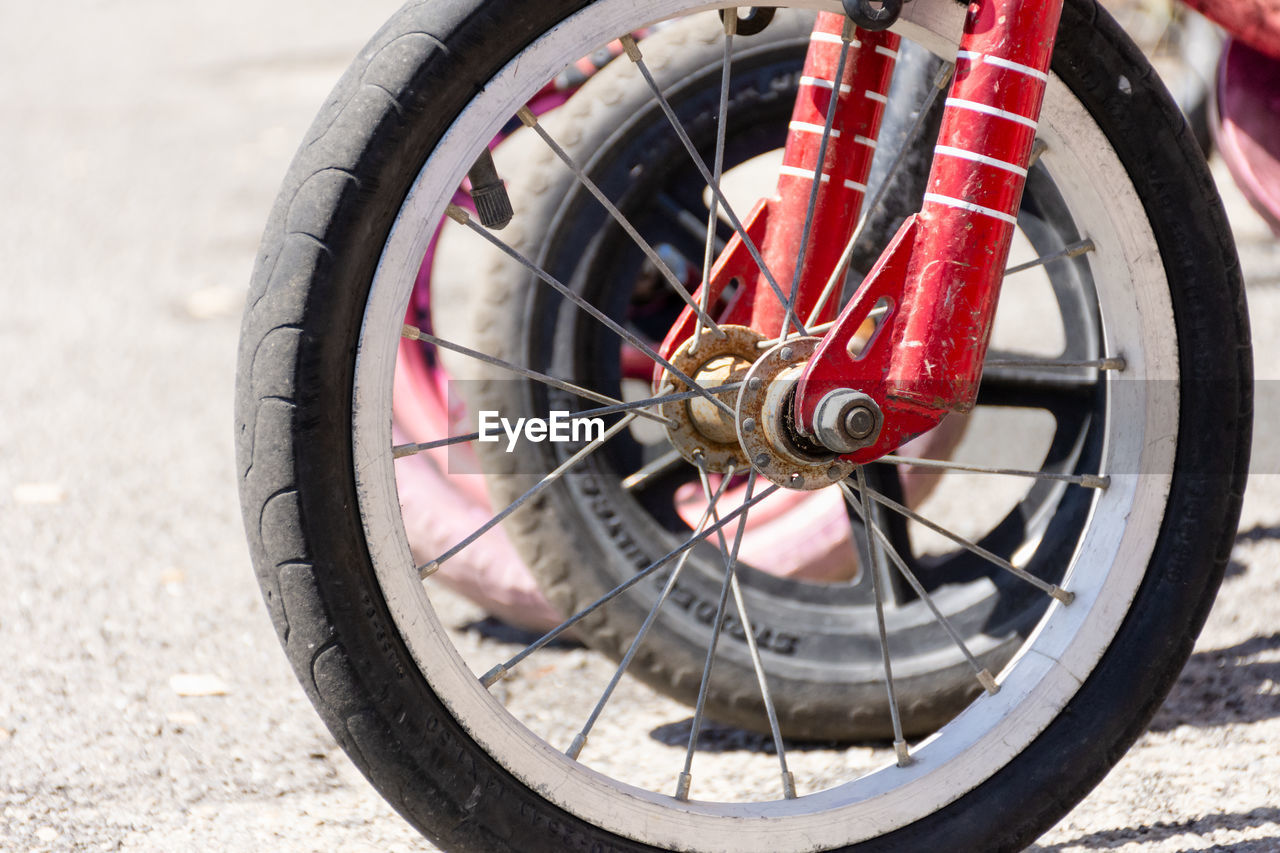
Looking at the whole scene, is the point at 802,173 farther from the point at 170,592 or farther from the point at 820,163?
the point at 170,592

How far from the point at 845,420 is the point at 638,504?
Result: 28.4 inches

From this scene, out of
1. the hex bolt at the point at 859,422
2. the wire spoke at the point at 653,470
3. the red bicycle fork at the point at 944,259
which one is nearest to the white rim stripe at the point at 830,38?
the red bicycle fork at the point at 944,259

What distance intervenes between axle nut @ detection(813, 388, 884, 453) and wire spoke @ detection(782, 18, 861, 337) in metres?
0.11

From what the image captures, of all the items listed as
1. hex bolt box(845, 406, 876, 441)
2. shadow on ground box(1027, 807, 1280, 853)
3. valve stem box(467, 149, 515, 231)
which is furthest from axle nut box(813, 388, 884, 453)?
shadow on ground box(1027, 807, 1280, 853)

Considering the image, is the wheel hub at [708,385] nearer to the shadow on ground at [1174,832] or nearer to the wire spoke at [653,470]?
the wire spoke at [653,470]

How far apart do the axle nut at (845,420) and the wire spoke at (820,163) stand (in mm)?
115

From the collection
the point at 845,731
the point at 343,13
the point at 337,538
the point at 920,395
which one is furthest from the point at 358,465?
the point at 343,13

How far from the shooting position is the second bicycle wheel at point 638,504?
3.73 ft

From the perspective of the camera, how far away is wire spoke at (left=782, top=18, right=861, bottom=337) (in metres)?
1.31

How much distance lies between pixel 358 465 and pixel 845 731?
0.91 m

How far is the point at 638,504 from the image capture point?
1925 millimetres

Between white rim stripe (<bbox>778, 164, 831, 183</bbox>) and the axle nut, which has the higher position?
white rim stripe (<bbox>778, 164, 831, 183</bbox>)

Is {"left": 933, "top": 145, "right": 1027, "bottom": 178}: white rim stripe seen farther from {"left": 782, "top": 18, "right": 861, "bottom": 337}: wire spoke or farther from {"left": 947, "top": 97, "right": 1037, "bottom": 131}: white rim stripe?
{"left": 782, "top": 18, "right": 861, "bottom": 337}: wire spoke

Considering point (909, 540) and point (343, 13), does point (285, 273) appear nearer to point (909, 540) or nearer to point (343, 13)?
point (909, 540)
